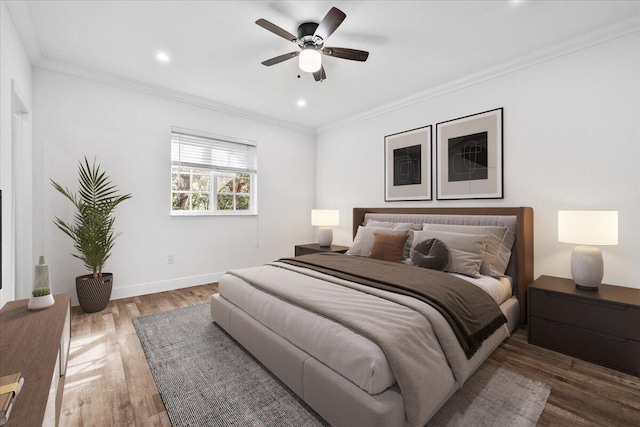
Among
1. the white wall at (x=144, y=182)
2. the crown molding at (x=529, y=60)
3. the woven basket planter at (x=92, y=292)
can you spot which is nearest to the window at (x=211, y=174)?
the white wall at (x=144, y=182)

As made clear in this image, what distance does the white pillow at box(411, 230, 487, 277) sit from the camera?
8.57 feet

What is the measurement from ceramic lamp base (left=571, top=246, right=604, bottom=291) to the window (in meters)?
4.04

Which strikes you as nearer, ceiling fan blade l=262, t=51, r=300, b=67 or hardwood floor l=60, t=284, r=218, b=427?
hardwood floor l=60, t=284, r=218, b=427

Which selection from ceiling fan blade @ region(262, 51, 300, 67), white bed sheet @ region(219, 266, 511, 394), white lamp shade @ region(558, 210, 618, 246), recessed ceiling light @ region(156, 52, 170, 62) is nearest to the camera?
white bed sheet @ region(219, 266, 511, 394)

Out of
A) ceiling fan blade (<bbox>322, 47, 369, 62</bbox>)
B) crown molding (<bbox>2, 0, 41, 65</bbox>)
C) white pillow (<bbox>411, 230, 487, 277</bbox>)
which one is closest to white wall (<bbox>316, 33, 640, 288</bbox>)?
white pillow (<bbox>411, 230, 487, 277</bbox>)

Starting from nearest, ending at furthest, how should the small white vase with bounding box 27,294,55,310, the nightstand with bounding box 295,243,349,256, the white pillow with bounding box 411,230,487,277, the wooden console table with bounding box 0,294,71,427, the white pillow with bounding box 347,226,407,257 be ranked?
the wooden console table with bounding box 0,294,71,427
the small white vase with bounding box 27,294,55,310
the white pillow with bounding box 411,230,487,277
the white pillow with bounding box 347,226,407,257
the nightstand with bounding box 295,243,349,256

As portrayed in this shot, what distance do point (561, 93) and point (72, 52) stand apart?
16.0 ft

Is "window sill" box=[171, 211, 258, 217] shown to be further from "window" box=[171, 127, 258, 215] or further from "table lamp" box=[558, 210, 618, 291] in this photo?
"table lamp" box=[558, 210, 618, 291]

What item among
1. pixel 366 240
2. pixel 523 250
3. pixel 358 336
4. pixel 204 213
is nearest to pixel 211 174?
pixel 204 213

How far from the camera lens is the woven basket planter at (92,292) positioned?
3.01 metres

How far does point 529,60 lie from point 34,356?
4.39 metres

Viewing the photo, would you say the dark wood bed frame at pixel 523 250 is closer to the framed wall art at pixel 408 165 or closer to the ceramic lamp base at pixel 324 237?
the framed wall art at pixel 408 165

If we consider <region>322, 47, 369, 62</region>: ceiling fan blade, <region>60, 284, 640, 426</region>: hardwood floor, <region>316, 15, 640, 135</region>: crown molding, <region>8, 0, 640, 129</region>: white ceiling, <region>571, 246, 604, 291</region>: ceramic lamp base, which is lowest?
<region>60, 284, 640, 426</region>: hardwood floor

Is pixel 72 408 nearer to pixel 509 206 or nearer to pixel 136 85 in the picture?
pixel 136 85
